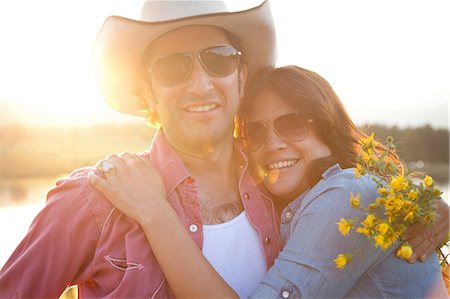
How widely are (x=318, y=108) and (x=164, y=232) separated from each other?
1.35 metres

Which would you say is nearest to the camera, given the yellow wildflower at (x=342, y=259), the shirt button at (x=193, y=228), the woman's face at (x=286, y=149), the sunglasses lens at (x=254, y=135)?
the yellow wildflower at (x=342, y=259)

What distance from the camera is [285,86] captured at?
137 inches

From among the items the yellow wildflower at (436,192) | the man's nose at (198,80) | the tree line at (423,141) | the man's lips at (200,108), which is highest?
the man's nose at (198,80)

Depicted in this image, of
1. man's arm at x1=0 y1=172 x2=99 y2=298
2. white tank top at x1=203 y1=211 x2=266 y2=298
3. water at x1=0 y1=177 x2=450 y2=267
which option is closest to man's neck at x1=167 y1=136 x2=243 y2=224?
white tank top at x1=203 y1=211 x2=266 y2=298

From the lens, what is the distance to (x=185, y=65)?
326 cm

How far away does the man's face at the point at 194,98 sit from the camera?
10.8ft

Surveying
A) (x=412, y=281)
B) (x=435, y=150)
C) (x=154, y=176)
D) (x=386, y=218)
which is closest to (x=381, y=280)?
(x=412, y=281)

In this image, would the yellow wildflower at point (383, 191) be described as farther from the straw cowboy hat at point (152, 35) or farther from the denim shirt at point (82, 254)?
the straw cowboy hat at point (152, 35)

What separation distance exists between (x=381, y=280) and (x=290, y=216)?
0.79 metres

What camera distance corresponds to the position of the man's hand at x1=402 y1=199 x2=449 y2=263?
269 cm

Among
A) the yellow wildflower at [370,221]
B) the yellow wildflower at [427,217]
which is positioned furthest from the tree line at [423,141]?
the yellow wildflower at [370,221]

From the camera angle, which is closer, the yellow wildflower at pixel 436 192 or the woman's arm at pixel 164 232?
the yellow wildflower at pixel 436 192

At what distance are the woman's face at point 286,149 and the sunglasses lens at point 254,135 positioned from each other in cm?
3

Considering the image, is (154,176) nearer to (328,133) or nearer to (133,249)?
(133,249)
